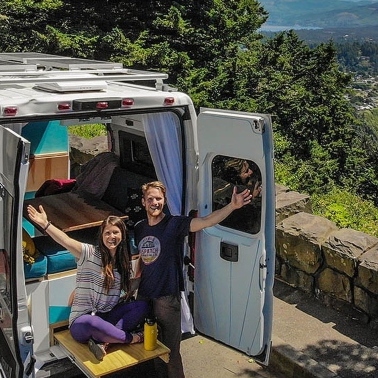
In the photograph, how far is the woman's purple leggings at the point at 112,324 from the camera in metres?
4.51

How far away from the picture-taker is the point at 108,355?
450 centimetres

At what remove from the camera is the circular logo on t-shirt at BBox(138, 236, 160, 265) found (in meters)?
4.69

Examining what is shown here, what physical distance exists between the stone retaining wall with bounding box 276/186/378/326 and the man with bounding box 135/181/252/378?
1.88 m

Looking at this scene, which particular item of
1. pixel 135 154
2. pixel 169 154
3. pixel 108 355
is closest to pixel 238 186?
pixel 169 154

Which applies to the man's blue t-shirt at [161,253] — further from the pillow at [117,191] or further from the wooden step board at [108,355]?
the pillow at [117,191]

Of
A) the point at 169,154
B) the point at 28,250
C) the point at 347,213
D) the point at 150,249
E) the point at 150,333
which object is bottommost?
the point at 347,213

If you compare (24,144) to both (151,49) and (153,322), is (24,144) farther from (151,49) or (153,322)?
(151,49)

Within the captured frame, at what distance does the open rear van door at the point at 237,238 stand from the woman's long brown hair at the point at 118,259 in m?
0.69

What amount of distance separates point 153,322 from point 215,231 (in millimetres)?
923

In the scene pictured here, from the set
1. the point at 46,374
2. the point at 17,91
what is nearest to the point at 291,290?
the point at 46,374

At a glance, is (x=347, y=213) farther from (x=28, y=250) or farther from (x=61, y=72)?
(x=28, y=250)

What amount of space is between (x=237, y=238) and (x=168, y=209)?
31.8 inches

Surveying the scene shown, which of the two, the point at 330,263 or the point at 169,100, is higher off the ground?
the point at 169,100

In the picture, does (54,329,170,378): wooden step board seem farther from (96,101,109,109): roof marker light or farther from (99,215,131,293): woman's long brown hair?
(96,101,109,109): roof marker light
